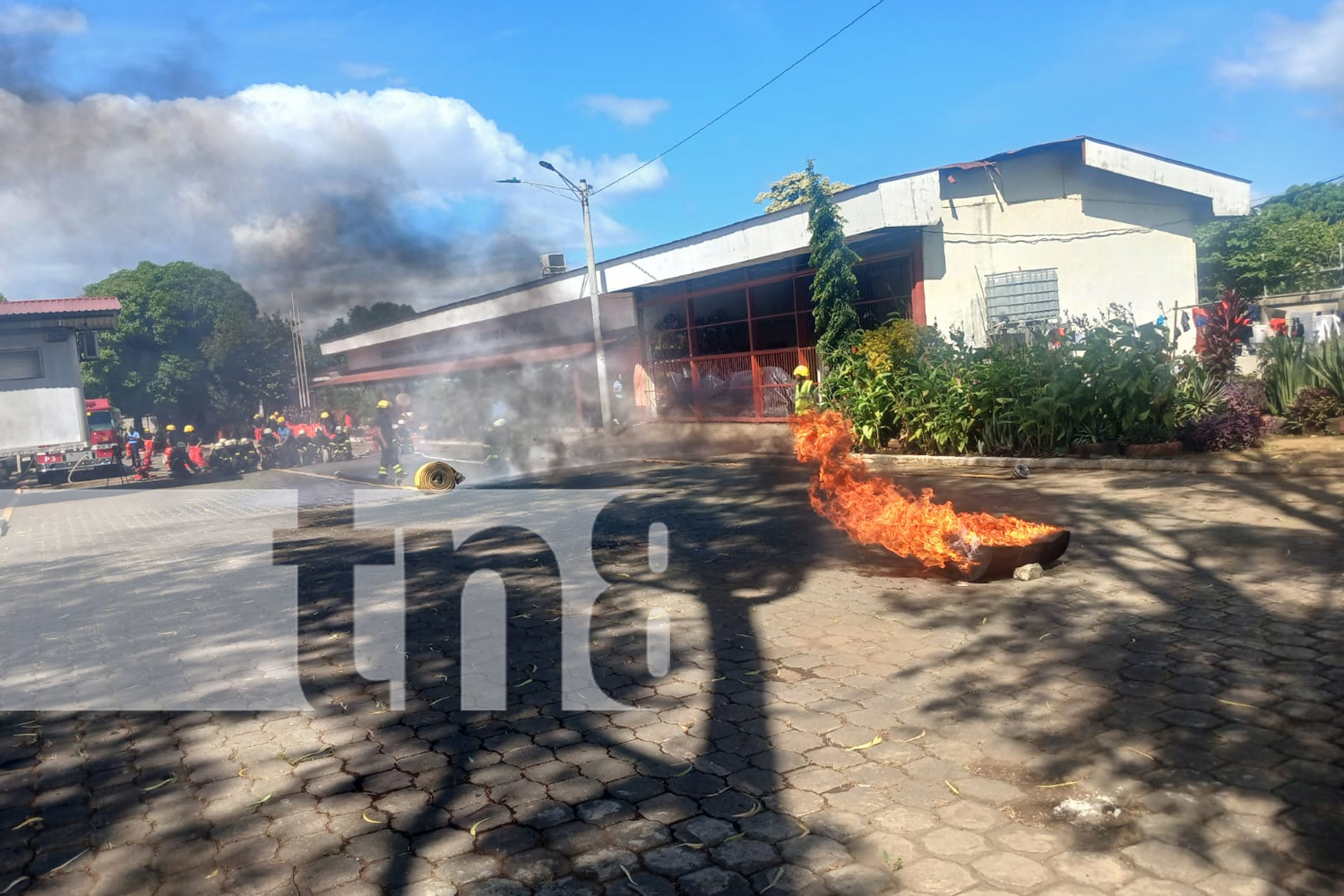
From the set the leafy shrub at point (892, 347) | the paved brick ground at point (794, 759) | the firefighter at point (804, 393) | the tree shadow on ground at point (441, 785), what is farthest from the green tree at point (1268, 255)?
the tree shadow on ground at point (441, 785)

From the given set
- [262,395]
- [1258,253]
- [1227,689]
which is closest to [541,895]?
[1227,689]

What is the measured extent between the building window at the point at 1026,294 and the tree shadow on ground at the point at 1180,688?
354 inches

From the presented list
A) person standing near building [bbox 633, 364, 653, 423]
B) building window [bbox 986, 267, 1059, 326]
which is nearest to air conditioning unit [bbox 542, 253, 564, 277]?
person standing near building [bbox 633, 364, 653, 423]

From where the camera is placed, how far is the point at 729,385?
20.1 metres

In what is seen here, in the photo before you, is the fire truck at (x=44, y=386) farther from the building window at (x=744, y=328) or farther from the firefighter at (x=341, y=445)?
the building window at (x=744, y=328)

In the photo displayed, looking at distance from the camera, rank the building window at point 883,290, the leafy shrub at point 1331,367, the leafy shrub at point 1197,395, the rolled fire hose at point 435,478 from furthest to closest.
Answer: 1. the building window at point 883,290
2. the rolled fire hose at point 435,478
3. the leafy shrub at point 1197,395
4. the leafy shrub at point 1331,367

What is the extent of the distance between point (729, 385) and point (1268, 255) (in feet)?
69.0

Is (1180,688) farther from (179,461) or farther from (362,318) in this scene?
(362,318)

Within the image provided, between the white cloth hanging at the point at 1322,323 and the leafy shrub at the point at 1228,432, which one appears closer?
the leafy shrub at the point at 1228,432

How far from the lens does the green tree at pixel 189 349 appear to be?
129 feet

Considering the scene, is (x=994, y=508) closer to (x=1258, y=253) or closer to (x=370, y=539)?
(x=370, y=539)

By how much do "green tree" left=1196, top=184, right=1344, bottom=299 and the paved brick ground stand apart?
27.4 meters

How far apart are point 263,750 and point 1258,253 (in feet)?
113

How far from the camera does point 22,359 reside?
75.9 ft
